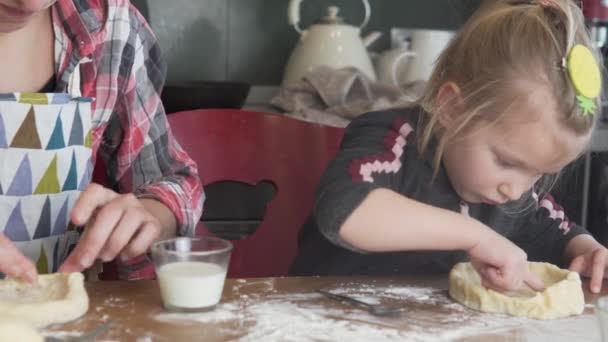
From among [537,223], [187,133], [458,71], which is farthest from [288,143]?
[537,223]

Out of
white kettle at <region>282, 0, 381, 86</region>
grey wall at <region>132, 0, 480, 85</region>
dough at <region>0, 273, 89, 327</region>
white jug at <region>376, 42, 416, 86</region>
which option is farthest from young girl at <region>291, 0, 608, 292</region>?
grey wall at <region>132, 0, 480, 85</region>

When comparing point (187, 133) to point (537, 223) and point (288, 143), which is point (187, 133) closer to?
point (288, 143)

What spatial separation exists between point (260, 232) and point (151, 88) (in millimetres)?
327

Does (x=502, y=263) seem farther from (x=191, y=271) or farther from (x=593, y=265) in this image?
(x=191, y=271)

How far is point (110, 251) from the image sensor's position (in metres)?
0.95

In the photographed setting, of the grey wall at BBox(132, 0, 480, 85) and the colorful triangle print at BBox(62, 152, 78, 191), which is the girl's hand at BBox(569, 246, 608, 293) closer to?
the colorful triangle print at BBox(62, 152, 78, 191)

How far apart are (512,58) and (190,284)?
0.59 metres

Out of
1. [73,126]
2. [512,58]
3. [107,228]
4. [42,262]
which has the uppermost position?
[512,58]

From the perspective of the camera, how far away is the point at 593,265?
1151mm

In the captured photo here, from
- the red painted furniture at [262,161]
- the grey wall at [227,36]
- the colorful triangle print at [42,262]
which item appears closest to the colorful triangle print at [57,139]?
the colorful triangle print at [42,262]

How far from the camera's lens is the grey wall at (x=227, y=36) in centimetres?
259

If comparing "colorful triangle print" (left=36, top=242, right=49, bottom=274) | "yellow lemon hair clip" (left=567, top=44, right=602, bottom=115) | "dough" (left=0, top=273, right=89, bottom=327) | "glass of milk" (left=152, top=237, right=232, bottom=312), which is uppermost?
"yellow lemon hair clip" (left=567, top=44, right=602, bottom=115)

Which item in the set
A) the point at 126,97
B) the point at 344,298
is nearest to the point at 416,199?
the point at 344,298

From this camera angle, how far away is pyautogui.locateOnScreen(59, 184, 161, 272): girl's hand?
0.93m
